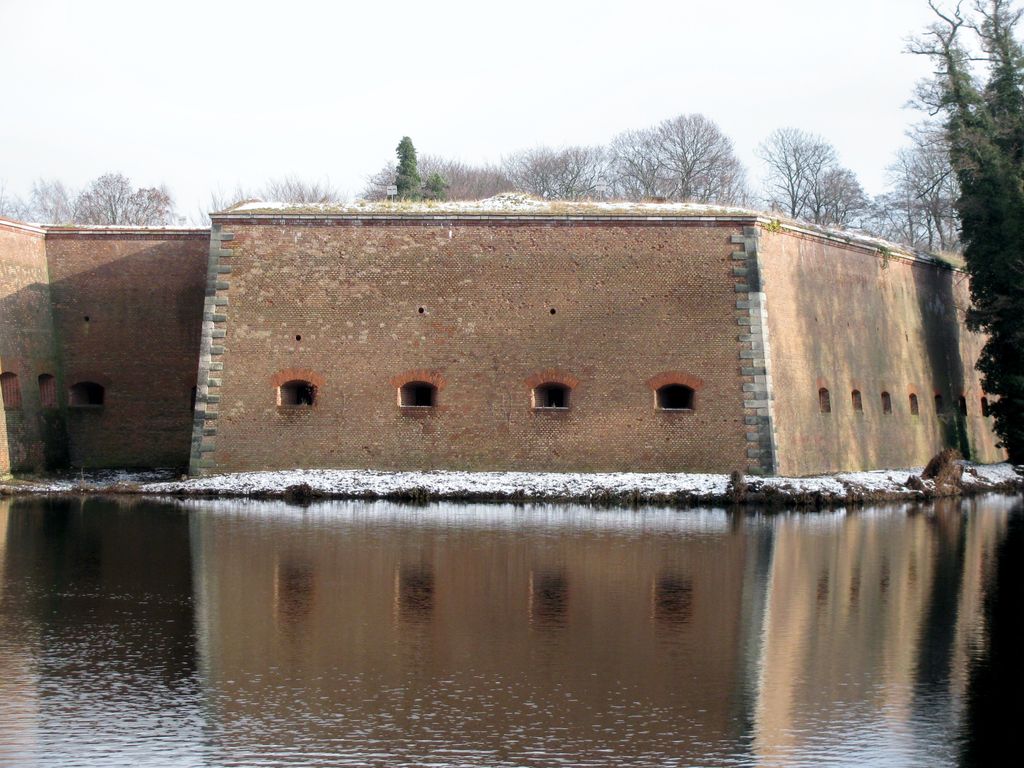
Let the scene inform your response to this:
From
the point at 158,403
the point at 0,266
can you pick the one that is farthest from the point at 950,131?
the point at 0,266

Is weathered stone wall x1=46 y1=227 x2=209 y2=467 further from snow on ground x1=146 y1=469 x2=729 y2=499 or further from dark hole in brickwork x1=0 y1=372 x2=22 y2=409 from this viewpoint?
snow on ground x1=146 y1=469 x2=729 y2=499

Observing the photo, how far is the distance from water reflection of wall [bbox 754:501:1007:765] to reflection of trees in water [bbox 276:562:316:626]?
4.02 m

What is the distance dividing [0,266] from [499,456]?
10.4m

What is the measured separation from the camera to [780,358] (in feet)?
78.3

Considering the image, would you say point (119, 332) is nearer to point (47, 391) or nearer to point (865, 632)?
point (47, 391)

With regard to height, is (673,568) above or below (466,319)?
below

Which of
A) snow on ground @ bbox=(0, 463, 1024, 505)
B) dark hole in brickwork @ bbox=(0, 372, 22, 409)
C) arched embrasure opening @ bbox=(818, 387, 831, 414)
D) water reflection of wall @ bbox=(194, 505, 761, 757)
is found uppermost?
dark hole in brickwork @ bbox=(0, 372, 22, 409)

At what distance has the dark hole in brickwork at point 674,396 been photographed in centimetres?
2322

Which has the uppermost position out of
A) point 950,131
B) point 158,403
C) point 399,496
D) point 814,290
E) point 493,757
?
point 950,131

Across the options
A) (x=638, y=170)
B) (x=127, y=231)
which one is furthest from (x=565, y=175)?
(x=127, y=231)

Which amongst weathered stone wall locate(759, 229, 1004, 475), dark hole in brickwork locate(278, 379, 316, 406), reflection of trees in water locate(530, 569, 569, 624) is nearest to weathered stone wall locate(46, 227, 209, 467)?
dark hole in brickwork locate(278, 379, 316, 406)

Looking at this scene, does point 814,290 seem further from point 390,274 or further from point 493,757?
point 493,757

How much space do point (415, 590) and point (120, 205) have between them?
41.2 meters

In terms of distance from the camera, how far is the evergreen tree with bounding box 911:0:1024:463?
27422mm
